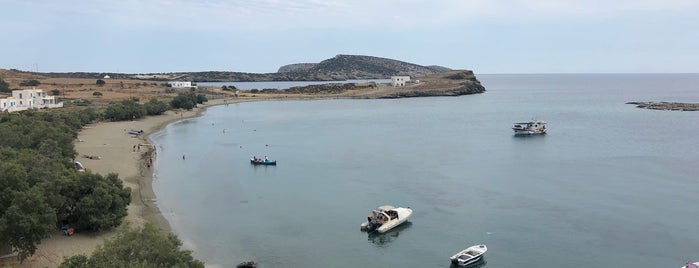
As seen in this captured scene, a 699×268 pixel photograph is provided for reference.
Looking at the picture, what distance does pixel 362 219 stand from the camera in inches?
1316

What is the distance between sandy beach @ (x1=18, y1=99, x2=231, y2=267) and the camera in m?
25.2

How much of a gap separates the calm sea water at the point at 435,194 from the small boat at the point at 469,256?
0.53 m

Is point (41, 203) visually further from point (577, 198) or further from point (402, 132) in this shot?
point (402, 132)

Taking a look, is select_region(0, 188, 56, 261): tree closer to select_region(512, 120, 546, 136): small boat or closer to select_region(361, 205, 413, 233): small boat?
select_region(361, 205, 413, 233): small boat

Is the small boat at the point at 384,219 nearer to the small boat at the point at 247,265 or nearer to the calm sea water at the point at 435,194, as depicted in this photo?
the calm sea water at the point at 435,194

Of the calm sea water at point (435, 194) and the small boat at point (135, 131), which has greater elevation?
the small boat at point (135, 131)

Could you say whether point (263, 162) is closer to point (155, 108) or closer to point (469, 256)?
point (469, 256)

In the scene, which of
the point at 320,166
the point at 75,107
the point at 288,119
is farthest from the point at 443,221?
the point at 75,107

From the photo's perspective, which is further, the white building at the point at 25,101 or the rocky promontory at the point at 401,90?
the rocky promontory at the point at 401,90

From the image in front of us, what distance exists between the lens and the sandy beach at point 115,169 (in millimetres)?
25167

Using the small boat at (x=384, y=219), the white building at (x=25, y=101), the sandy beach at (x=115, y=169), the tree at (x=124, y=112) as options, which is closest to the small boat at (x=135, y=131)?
the sandy beach at (x=115, y=169)

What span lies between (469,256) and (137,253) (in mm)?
14828

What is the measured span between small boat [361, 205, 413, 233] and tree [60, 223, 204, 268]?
13.2 meters

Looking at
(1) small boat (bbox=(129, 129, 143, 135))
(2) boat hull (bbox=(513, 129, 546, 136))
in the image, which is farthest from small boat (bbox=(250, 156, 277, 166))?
(2) boat hull (bbox=(513, 129, 546, 136))
